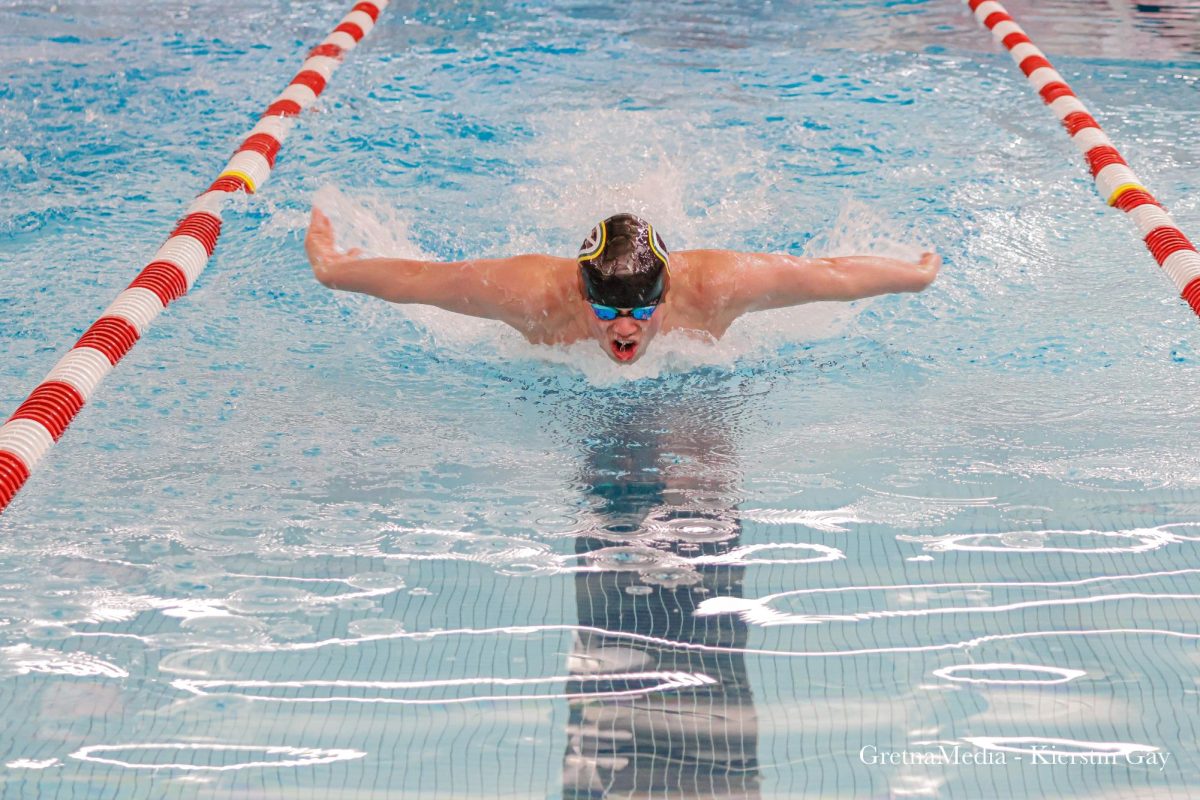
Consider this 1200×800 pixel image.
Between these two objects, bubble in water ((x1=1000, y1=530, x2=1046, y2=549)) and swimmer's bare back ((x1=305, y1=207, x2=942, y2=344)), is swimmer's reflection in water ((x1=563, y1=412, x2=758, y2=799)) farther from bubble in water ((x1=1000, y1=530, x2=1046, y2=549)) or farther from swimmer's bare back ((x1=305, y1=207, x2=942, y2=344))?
bubble in water ((x1=1000, y1=530, x2=1046, y2=549))

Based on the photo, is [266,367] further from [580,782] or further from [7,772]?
[580,782]

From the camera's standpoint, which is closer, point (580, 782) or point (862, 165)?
point (580, 782)

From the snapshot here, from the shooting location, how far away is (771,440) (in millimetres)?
3320

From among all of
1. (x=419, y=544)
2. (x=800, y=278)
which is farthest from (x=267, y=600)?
(x=800, y=278)

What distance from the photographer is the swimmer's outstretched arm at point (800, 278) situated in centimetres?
342

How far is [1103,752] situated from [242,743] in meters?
1.57

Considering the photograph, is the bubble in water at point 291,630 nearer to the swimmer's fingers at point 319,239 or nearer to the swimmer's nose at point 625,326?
the swimmer's nose at point 625,326

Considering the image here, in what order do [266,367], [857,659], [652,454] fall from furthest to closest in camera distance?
1. [266,367]
2. [652,454]
3. [857,659]

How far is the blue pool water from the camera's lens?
2.26 metres

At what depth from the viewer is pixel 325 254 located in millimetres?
3492

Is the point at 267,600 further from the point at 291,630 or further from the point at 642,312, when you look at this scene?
the point at 642,312

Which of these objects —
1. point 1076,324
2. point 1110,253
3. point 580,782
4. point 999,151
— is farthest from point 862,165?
point 580,782

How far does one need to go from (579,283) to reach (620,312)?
0.30 meters

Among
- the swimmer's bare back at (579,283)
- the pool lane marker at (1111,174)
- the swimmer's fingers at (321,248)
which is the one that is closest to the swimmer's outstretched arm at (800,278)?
the swimmer's bare back at (579,283)
